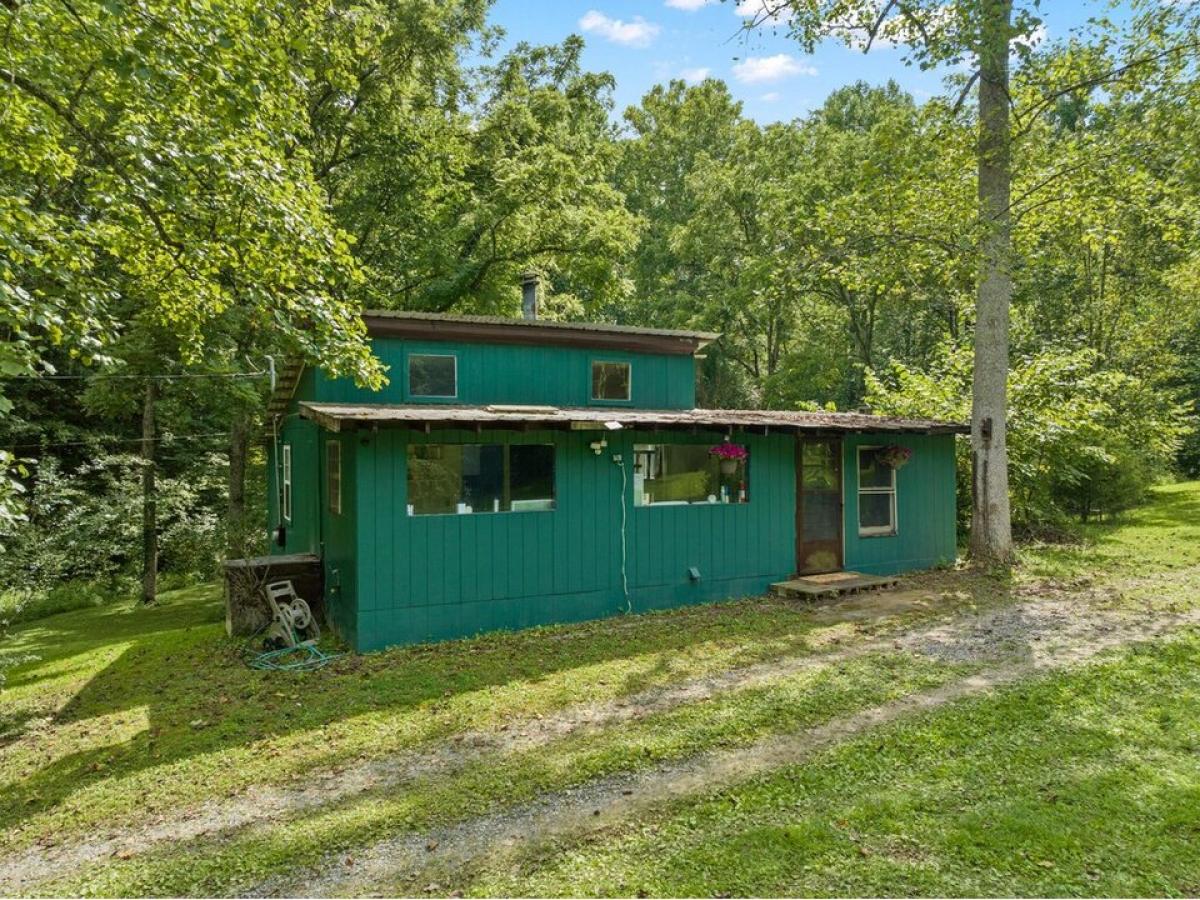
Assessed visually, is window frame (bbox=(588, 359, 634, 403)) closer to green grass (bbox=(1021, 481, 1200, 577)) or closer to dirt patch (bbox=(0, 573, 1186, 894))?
dirt patch (bbox=(0, 573, 1186, 894))

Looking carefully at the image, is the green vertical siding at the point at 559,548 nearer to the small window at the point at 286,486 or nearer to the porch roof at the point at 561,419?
the porch roof at the point at 561,419

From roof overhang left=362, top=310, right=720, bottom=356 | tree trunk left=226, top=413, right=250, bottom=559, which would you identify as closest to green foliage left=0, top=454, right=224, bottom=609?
tree trunk left=226, top=413, right=250, bottom=559

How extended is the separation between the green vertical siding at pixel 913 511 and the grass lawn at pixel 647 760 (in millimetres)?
2361

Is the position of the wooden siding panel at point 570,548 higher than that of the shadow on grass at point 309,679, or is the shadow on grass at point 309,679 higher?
the wooden siding panel at point 570,548

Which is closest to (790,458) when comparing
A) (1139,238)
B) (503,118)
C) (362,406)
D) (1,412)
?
(362,406)

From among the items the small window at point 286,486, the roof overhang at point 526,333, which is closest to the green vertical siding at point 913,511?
the roof overhang at point 526,333

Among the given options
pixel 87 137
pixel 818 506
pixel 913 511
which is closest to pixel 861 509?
pixel 818 506

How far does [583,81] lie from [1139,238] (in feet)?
57.0

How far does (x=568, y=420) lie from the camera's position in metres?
7.74

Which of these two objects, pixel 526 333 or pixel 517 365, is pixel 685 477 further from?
pixel 526 333

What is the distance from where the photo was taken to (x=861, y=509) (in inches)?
419

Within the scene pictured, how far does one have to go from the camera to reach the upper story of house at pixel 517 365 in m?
8.88

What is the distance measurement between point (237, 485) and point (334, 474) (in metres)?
6.41

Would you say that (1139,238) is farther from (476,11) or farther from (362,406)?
(362,406)
